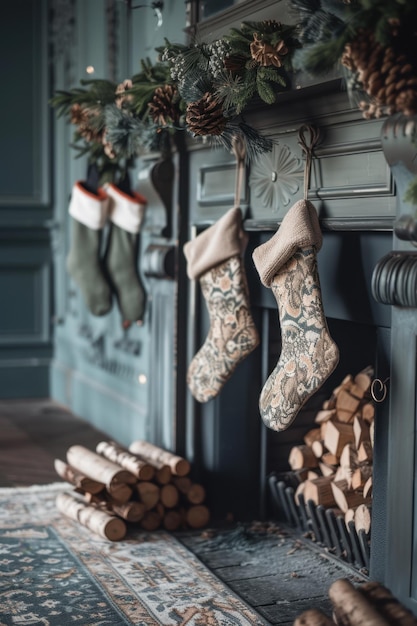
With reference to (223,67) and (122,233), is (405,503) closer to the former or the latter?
(223,67)

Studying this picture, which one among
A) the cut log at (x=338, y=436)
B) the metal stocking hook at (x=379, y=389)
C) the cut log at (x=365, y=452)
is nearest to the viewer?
the metal stocking hook at (x=379, y=389)

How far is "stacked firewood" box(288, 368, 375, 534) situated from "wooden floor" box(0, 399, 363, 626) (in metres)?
0.16

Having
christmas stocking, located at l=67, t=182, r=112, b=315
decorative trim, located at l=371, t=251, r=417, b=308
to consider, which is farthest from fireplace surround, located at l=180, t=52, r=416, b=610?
christmas stocking, located at l=67, t=182, r=112, b=315

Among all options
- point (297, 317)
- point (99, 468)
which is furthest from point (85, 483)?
point (297, 317)

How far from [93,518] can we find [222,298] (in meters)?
0.87

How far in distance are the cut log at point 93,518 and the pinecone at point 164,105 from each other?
4.36 feet

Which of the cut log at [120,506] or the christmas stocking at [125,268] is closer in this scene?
the cut log at [120,506]

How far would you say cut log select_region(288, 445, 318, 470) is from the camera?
316cm

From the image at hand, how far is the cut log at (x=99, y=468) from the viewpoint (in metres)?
3.14

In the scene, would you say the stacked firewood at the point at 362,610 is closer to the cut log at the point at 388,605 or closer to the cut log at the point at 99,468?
the cut log at the point at 388,605

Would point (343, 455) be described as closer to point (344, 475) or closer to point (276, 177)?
point (344, 475)

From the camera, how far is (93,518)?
308 cm

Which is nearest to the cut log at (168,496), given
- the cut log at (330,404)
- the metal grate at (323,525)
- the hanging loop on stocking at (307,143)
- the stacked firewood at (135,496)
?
the stacked firewood at (135,496)

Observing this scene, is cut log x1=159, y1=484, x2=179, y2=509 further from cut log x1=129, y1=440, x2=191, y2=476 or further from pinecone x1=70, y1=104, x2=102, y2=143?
pinecone x1=70, y1=104, x2=102, y2=143
